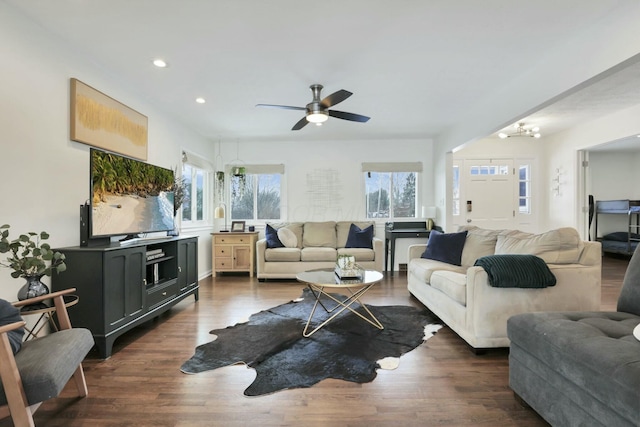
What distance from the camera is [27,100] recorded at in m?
2.31

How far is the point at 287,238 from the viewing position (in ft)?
17.7

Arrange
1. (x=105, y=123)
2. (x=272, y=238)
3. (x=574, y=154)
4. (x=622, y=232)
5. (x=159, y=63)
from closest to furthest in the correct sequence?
(x=159, y=63) < (x=105, y=123) < (x=272, y=238) < (x=574, y=154) < (x=622, y=232)

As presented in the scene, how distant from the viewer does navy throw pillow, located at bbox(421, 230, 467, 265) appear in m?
3.62

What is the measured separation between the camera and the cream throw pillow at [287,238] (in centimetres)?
539

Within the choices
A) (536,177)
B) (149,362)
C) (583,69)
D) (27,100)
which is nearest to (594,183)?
(536,177)

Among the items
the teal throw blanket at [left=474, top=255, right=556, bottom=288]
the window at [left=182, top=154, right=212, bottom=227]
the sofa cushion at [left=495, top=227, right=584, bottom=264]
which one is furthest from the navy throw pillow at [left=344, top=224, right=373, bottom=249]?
the teal throw blanket at [left=474, top=255, right=556, bottom=288]

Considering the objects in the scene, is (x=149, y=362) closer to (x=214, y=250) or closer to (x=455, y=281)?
(x=455, y=281)

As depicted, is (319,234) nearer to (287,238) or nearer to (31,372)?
(287,238)

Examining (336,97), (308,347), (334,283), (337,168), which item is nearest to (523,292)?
(334,283)

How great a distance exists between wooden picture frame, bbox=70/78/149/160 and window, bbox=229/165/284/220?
8.25ft

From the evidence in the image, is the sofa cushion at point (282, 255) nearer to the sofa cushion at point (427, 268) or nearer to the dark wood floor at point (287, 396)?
the sofa cushion at point (427, 268)

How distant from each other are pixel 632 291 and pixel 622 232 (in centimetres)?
711

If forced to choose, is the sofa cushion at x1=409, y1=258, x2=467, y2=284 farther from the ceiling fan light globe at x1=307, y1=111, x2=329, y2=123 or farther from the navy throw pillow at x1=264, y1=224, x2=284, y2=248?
the navy throw pillow at x1=264, y1=224, x2=284, y2=248

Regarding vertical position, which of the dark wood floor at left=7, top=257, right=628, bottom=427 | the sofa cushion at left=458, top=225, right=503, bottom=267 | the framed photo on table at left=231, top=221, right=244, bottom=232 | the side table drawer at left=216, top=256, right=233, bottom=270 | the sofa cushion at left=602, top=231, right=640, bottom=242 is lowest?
the dark wood floor at left=7, top=257, right=628, bottom=427
